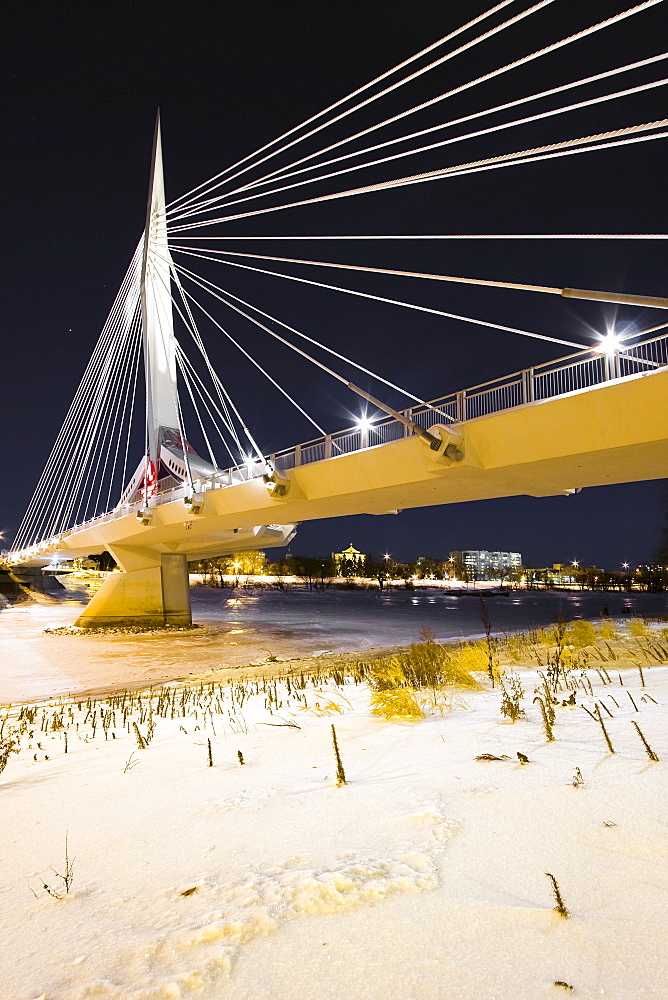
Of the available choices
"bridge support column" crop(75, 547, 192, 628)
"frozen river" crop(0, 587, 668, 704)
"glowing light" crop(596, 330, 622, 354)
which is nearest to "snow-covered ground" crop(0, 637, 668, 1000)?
"glowing light" crop(596, 330, 622, 354)

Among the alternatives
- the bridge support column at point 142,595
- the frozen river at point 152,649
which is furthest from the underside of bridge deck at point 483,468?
the frozen river at point 152,649

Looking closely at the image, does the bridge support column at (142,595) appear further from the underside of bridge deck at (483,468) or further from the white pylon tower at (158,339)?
the white pylon tower at (158,339)

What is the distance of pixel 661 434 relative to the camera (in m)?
14.1

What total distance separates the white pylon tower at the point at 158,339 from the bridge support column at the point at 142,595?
9351 mm

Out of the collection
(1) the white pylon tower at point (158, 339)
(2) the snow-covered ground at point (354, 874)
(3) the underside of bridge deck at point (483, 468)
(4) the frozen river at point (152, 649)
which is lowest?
(4) the frozen river at point (152, 649)

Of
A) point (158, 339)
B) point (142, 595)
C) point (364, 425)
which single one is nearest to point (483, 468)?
point (364, 425)

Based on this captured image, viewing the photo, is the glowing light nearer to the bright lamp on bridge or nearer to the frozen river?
the bright lamp on bridge

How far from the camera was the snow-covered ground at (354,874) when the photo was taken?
2.19 metres

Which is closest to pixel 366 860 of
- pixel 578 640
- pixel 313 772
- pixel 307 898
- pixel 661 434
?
pixel 307 898

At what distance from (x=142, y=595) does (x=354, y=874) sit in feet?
146

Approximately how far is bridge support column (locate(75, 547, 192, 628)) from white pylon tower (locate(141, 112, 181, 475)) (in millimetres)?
9351

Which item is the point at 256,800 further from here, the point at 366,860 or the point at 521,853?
the point at 521,853

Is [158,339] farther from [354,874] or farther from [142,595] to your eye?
[354,874]

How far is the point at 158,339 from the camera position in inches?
1582
